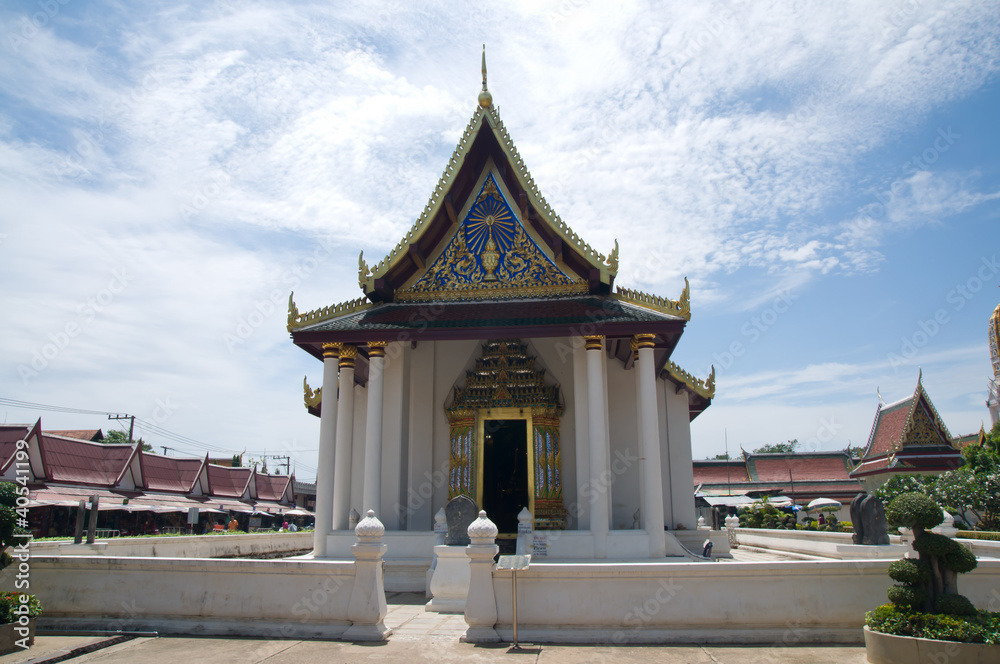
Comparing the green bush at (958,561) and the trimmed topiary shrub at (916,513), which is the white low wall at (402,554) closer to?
the trimmed topiary shrub at (916,513)

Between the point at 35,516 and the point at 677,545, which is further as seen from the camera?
the point at 35,516

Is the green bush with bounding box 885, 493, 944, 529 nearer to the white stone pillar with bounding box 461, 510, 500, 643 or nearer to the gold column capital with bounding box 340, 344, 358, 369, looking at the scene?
the white stone pillar with bounding box 461, 510, 500, 643

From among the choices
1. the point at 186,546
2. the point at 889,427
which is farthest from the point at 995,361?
the point at 186,546

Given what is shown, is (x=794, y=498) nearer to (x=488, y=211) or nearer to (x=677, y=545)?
(x=677, y=545)

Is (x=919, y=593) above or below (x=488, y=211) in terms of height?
below

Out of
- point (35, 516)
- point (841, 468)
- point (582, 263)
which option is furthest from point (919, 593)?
point (841, 468)

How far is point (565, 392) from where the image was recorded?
45.5 feet

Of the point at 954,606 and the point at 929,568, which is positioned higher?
the point at 929,568

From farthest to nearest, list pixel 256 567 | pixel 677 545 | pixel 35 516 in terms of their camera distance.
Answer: pixel 35 516 < pixel 677 545 < pixel 256 567

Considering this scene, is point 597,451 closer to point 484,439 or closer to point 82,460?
point 484,439

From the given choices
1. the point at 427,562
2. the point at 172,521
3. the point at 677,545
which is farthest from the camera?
the point at 172,521

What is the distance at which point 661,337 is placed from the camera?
486 inches

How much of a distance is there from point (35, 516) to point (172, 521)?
7160mm

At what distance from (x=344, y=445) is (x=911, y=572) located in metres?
9.20
